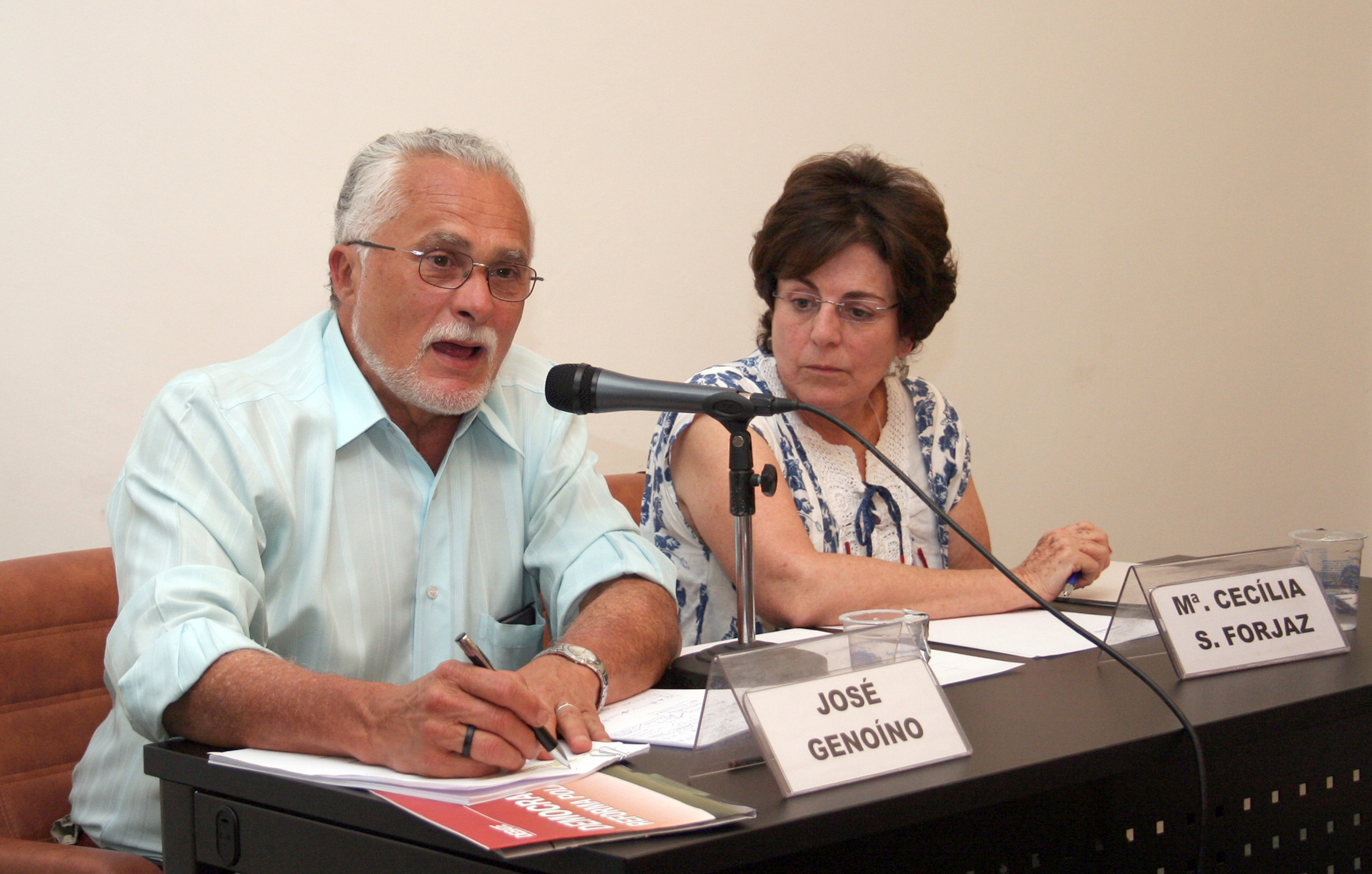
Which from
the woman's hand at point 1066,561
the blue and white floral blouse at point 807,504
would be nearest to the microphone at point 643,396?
the blue and white floral blouse at point 807,504

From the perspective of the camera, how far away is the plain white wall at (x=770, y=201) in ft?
6.81

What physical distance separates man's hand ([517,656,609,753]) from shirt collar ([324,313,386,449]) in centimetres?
46

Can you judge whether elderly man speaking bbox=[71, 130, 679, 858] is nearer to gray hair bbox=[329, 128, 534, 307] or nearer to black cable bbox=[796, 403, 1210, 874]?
gray hair bbox=[329, 128, 534, 307]

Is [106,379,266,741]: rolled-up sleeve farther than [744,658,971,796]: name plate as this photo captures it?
Yes

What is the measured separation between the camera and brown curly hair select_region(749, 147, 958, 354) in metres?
2.10

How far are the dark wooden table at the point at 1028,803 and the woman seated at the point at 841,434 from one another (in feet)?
1.67

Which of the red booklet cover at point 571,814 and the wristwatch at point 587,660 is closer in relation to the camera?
the red booklet cover at point 571,814

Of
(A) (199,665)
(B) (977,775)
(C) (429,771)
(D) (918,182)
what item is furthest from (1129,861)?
(D) (918,182)

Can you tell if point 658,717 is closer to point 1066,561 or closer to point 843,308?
point 1066,561

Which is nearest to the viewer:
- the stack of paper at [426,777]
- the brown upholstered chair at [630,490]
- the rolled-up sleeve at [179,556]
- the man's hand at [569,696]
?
the stack of paper at [426,777]

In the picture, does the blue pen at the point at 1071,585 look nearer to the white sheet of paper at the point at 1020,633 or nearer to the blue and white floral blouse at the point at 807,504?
the white sheet of paper at the point at 1020,633

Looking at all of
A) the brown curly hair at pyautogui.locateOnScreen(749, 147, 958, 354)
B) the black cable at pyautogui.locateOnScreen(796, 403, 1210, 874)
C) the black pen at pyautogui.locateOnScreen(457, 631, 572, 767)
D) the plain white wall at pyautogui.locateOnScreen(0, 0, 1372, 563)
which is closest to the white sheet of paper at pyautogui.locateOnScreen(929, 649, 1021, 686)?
the black cable at pyautogui.locateOnScreen(796, 403, 1210, 874)

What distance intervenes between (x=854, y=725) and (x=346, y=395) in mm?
896

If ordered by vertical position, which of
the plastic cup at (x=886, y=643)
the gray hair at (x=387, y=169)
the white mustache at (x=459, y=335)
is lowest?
the plastic cup at (x=886, y=643)
